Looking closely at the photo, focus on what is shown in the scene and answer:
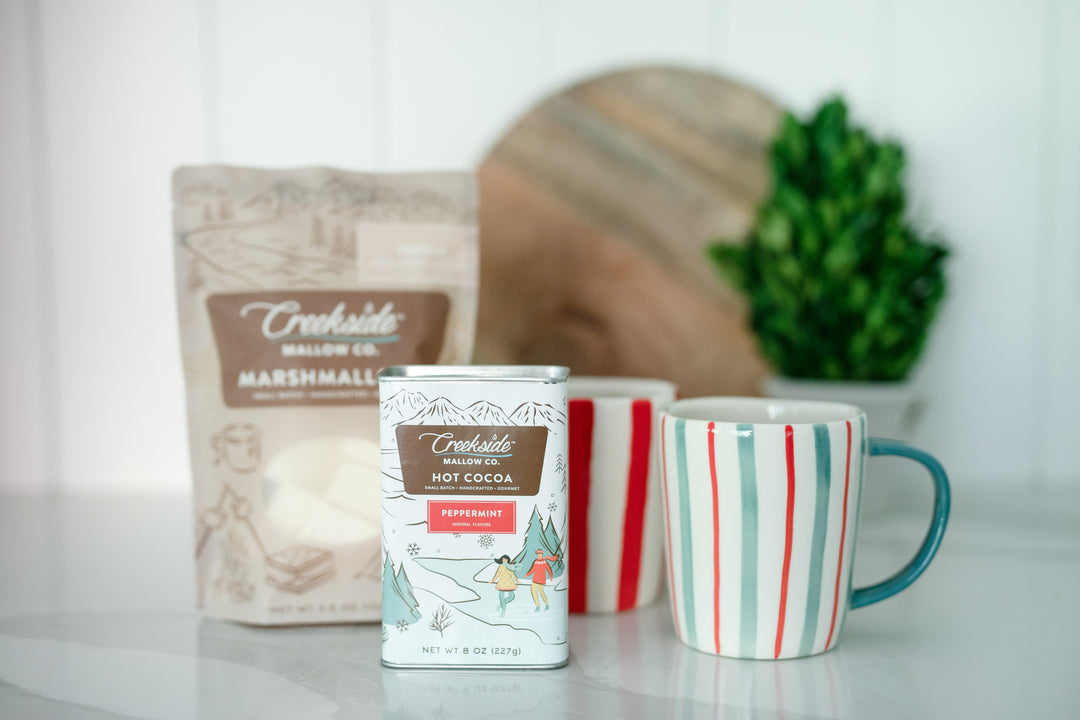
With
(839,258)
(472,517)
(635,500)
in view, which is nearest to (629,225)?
(839,258)

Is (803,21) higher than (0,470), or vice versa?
(803,21)

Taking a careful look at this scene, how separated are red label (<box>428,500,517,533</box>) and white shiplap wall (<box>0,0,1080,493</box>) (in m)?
0.51

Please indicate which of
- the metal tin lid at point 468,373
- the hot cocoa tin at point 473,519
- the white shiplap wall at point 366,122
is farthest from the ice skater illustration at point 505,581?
the white shiplap wall at point 366,122

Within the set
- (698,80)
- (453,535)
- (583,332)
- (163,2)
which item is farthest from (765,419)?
(163,2)

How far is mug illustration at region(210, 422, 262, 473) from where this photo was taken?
0.56 metres

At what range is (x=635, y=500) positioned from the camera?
59cm

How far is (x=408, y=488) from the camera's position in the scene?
0.49 meters

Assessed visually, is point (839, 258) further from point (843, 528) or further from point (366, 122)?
point (366, 122)

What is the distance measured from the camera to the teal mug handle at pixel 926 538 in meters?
0.53

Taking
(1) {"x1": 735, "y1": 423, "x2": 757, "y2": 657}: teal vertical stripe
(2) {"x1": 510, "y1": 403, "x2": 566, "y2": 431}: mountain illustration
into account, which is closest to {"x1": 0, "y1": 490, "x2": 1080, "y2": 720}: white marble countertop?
(1) {"x1": 735, "y1": 423, "x2": 757, "y2": 657}: teal vertical stripe

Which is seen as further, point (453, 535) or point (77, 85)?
point (77, 85)

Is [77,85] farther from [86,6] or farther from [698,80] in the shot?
[698,80]

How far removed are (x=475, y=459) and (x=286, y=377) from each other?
16cm

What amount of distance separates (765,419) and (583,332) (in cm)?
33
